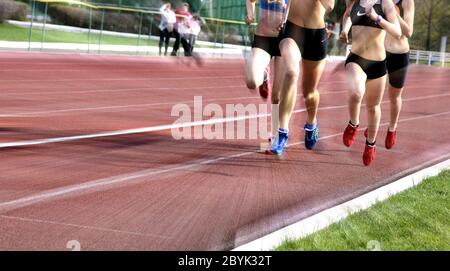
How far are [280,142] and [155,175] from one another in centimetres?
185

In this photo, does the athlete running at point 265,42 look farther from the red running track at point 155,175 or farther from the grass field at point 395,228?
the grass field at point 395,228

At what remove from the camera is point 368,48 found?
24.1 ft

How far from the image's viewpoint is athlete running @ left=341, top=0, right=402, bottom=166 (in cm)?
676

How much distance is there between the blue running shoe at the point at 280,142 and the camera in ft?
32.2

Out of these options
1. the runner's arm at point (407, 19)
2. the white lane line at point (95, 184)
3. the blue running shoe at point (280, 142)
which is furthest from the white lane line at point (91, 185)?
the runner's arm at point (407, 19)

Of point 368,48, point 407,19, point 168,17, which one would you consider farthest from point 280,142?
point 168,17

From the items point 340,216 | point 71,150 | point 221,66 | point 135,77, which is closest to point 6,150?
point 71,150

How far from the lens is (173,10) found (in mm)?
24719

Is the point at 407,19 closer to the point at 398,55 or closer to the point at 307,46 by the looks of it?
the point at 398,55

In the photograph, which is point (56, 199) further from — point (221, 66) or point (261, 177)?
point (221, 66)

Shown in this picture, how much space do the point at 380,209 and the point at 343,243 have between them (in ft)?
4.99

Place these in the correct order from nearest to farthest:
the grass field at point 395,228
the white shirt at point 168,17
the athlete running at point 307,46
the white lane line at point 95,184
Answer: the grass field at point 395,228 → the white lane line at point 95,184 → the athlete running at point 307,46 → the white shirt at point 168,17

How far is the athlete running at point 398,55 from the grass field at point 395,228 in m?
0.80

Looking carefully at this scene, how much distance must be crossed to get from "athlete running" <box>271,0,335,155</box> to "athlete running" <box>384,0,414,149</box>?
0.65 meters
